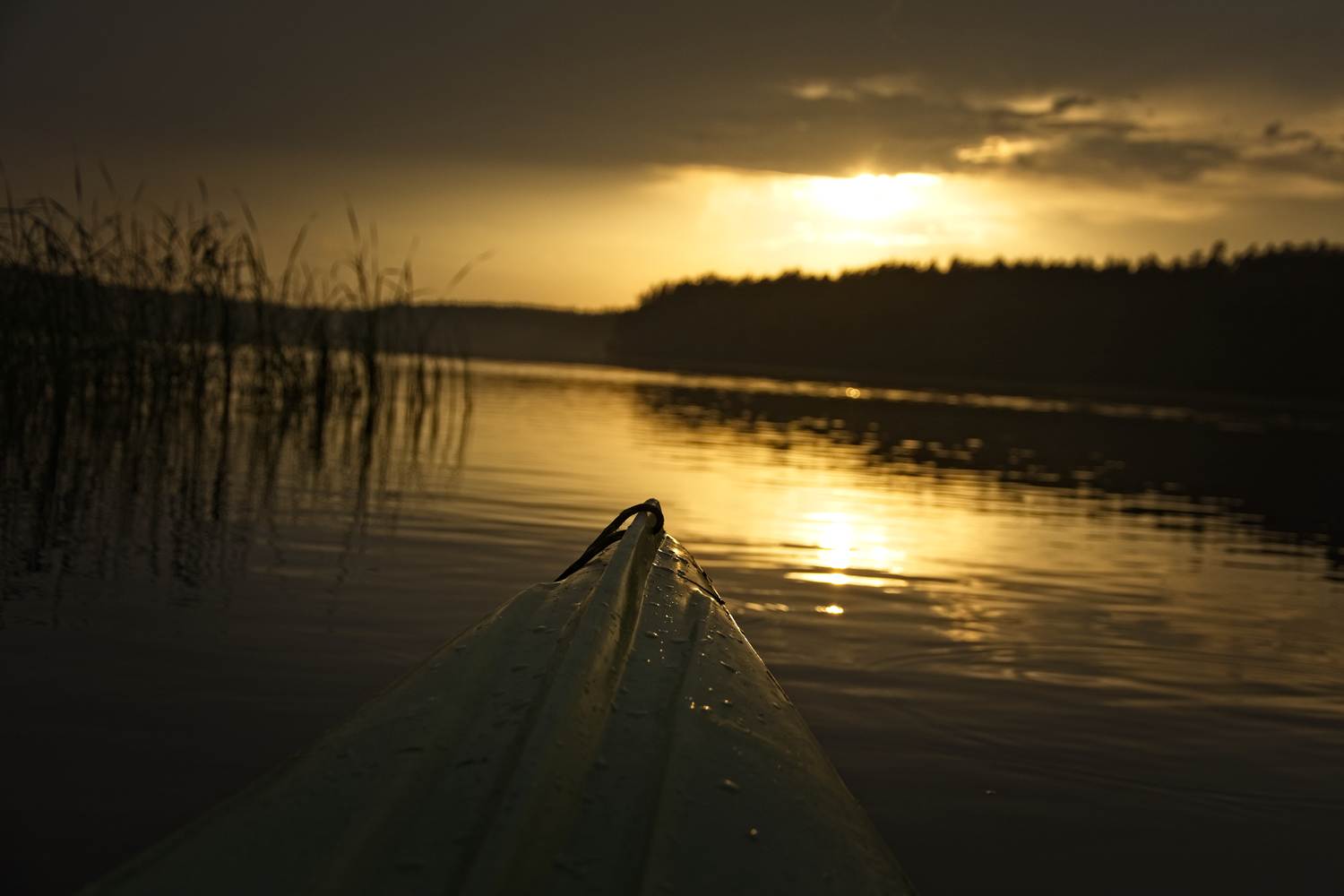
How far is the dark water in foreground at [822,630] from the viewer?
275cm

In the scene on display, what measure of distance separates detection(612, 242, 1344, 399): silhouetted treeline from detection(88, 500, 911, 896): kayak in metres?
57.2

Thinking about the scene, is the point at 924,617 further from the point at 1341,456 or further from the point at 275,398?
the point at 1341,456

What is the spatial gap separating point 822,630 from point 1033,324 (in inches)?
3143

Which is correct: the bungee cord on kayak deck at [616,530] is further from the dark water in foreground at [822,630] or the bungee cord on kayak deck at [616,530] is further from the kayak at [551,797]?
the kayak at [551,797]

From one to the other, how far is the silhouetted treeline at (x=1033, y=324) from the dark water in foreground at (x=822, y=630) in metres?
51.0

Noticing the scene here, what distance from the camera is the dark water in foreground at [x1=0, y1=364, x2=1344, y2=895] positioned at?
275 cm

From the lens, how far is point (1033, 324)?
262 feet

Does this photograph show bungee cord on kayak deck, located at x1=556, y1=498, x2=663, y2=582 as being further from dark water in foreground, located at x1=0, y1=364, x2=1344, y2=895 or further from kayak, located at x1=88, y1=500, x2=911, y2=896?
kayak, located at x1=88, y1=500, x2=911, y2=896

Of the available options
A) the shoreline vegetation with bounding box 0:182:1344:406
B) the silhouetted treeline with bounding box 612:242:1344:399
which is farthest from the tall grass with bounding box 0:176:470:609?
the silhouetted treeline with bounding box 612:242:1344:399

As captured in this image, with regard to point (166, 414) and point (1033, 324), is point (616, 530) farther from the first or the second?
point (1033, 324)

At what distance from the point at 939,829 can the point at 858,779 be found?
0.34 m

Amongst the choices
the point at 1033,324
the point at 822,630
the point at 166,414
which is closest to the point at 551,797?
the point at 822,630

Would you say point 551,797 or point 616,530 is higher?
point 616,530

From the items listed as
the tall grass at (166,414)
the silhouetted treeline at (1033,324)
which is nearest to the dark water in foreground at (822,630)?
the tall grass at (166,414)
